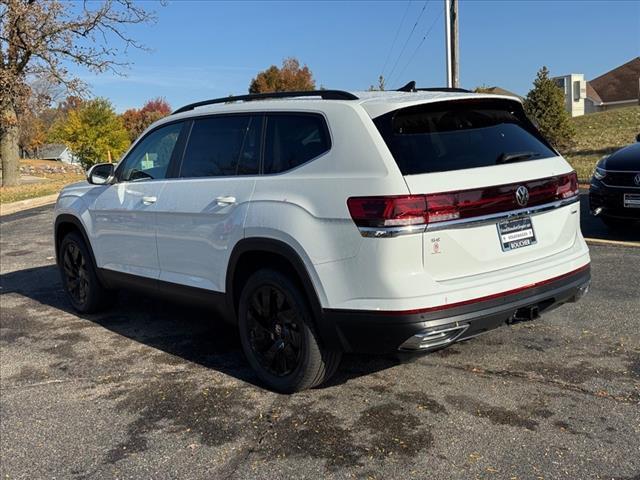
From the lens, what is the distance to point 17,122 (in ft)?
82.8

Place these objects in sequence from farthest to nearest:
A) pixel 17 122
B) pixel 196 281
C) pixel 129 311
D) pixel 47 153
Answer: pixel 47 153, pixel 17 122, pixel 129 311, pixel 196 281

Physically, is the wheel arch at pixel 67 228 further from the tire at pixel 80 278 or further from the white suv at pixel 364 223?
the white suv at pixel 364 223

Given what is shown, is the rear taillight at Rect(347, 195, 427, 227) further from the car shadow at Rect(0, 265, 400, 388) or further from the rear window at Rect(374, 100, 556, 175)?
the car shadow at Rect(0, 265, 400, 388)

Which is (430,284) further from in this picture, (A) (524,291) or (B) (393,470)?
(B) (393,470)

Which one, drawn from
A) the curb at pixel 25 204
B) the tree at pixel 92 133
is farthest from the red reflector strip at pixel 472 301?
the tree at pixel 92 133

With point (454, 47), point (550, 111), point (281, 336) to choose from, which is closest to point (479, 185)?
point (281, 336)

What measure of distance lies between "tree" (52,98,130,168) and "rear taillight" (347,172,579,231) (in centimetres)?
3620

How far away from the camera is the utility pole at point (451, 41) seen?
18.7m

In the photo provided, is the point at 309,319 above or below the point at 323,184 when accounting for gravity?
below

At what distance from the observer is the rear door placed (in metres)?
4.12

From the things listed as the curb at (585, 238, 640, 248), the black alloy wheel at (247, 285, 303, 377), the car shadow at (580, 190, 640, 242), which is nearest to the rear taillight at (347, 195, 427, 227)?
the black alloy wheel at (247, 285, 303, 377)

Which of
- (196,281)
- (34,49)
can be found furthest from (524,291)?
(34,49)

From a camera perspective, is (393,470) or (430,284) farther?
(430,284)

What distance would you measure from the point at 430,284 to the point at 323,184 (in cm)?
81
